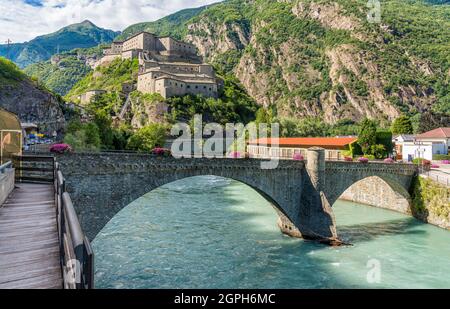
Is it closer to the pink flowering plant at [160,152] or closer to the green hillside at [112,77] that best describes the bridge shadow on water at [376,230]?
the pink flowering plant at [160,152]

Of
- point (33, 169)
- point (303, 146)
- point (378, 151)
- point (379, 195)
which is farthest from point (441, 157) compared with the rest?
point (33, 169)

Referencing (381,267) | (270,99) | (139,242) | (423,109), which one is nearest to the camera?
(381,267)

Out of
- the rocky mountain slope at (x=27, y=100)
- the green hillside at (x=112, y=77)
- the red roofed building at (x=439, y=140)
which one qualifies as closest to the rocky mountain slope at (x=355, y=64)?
the green hillside at (x=112, y=77)

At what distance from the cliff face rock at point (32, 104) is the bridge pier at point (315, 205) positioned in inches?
1905

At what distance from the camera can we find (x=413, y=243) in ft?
95.3

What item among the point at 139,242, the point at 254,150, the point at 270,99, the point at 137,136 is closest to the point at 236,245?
the point at 139,242

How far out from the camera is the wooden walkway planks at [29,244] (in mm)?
5113

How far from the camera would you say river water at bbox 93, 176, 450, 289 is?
20.3 meters

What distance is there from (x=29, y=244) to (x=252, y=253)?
795 inches

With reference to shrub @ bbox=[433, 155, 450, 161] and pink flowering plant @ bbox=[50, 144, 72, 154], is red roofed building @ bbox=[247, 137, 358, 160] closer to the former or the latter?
shrub @ bbox=[433, 155, 450, 161]

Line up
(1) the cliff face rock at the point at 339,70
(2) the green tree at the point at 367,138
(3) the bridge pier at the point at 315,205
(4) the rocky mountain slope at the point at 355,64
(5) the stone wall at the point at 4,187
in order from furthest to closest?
(1) the cliff face rock at the point at 339,70
(4) the rocky mountain slope at the point at 355,64
(2) the green tree at the point at 367,138
(3) the bridge pier at the point at 315,205
(5) the stone wall at the point at 4,187
